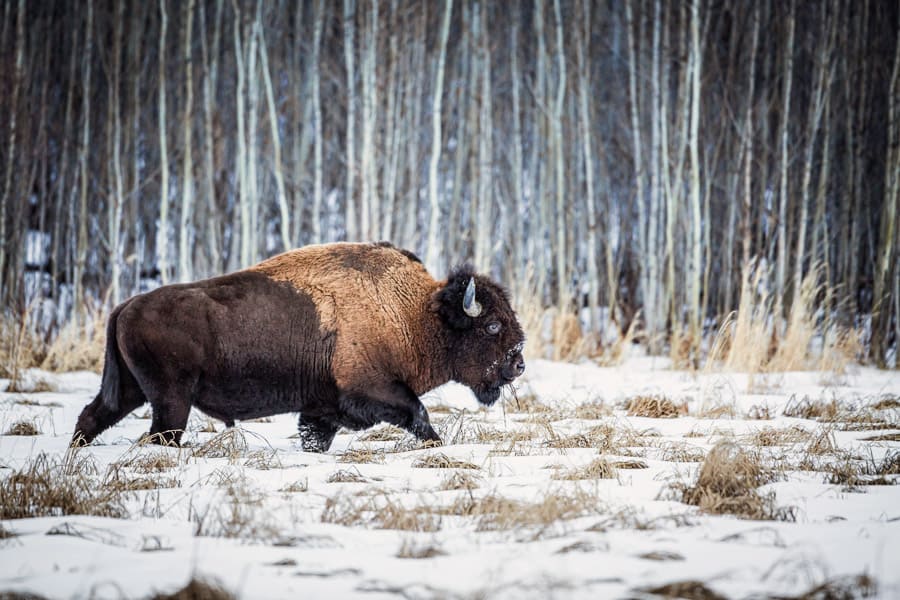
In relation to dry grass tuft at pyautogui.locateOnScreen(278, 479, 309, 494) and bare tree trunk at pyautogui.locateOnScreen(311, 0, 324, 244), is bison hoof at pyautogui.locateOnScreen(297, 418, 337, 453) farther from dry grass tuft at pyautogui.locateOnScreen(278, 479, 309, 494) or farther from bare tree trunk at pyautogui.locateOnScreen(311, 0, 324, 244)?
bare tree trunk at pyautogui.locateOnScreen(311, 0, 324, 244)

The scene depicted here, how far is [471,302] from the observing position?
6.29 meters

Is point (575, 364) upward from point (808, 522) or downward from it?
downward

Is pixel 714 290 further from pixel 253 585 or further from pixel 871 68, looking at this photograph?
pixel 253 585

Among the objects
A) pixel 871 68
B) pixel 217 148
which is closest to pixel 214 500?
pixel 217 148

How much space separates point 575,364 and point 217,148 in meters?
9.16

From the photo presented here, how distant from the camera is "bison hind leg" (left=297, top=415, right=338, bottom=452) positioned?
19.3 feet

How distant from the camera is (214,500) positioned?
382cm

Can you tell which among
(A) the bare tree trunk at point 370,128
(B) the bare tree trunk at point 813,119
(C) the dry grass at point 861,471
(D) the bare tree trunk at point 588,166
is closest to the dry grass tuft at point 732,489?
(C) the dry grass at point 861,471

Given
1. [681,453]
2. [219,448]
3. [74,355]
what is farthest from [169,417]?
[74,355]

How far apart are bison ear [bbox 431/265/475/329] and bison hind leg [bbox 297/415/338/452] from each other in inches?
43.8

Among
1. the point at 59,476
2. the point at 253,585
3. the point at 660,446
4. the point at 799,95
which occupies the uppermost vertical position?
the point at 799,95

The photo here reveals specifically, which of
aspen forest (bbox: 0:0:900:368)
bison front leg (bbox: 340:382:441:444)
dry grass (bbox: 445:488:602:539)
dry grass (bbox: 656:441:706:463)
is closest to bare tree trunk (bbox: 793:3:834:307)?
aspen forest (bbox: 0:0:900:368)

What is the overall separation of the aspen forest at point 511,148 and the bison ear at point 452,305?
504cm

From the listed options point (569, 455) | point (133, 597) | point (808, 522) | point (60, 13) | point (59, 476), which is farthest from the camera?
point (60, 13)
